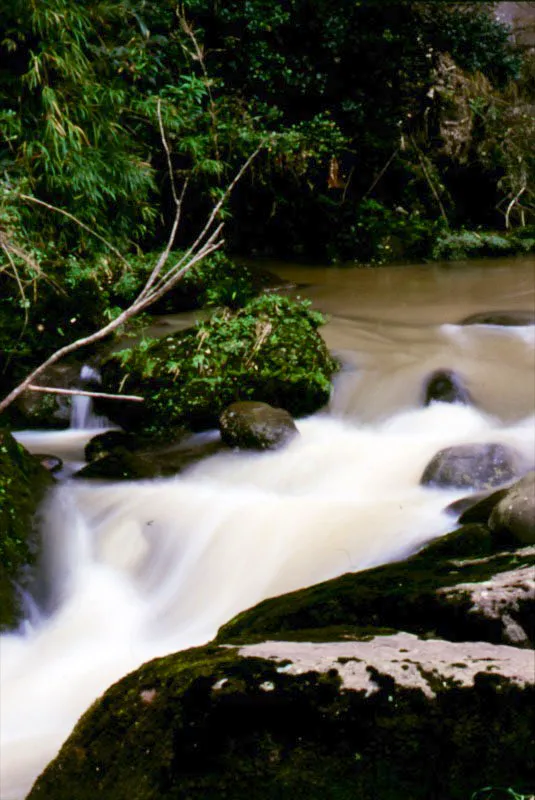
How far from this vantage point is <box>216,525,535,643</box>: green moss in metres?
2.29

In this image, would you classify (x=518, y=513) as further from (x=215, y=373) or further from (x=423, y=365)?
(x=423, y=365)

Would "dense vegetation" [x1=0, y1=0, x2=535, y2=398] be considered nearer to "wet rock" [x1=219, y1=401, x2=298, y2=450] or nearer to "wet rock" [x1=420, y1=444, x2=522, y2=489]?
"wet rock" [x1=219, y1=401, x2=298, y2=450]

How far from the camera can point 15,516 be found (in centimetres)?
420

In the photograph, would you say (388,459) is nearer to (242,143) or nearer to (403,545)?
(403,545)

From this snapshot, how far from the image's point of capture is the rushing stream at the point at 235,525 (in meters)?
3.77

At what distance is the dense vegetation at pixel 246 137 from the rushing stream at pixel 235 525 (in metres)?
2.11

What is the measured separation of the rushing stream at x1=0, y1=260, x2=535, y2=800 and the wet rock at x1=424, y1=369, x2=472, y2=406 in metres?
0.09

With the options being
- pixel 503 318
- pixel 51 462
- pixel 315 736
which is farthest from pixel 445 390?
pixel 315 736

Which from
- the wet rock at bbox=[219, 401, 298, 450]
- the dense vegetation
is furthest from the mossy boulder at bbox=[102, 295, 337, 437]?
the dense vegetation

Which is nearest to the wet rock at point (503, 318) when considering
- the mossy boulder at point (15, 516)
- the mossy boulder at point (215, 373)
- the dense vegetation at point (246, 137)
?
the mossy boulder at point (215, 373)

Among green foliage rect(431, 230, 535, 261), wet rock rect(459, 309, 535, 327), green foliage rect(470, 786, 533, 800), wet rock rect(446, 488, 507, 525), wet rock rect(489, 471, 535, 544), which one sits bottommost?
green foliage rect(431, 230, 535, 261)

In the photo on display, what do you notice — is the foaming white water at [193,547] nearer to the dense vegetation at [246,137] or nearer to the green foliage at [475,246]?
the dense vegetation at [246,137]

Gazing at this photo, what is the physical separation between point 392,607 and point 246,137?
9166 mm

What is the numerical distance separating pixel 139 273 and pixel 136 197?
2.67ft
